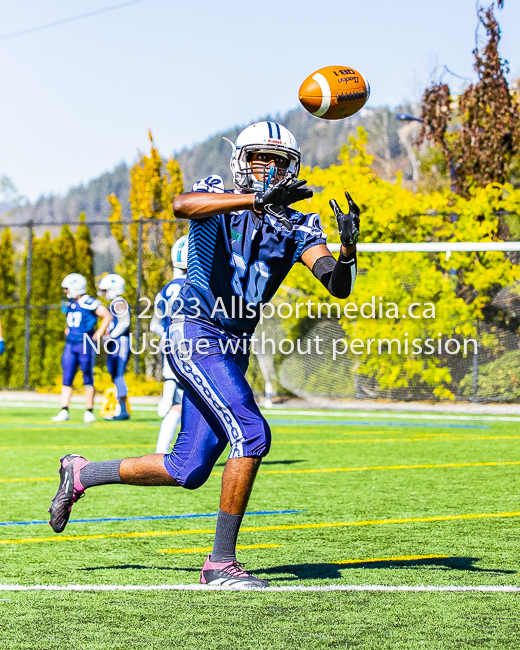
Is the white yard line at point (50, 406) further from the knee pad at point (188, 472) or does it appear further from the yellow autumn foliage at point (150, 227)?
the knee pad at point (188, 472)

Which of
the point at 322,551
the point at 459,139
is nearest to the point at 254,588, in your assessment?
→ the point at 322,551

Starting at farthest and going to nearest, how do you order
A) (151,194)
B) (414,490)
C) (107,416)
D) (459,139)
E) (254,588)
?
(151,194) < (459,139) < (107,416) < (414,490) < (254,588)

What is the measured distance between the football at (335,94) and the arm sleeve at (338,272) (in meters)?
1.34

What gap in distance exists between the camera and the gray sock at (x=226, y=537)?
438 centimetres

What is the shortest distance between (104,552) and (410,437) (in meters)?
7.60

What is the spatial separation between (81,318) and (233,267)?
1028cm

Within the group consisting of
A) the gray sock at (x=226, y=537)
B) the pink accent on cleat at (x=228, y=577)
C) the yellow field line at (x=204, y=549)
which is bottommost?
the yellow field line at (x=204, y=549)

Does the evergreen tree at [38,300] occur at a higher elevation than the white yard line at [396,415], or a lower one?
higher

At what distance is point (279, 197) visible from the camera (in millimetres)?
4086

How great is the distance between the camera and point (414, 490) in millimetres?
7578

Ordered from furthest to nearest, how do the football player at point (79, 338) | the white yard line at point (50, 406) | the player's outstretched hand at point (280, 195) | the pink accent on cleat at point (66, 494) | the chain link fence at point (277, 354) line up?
the white yard line at point (50, 406)
the chain link fence at point (277, 354)
the football player at point (79, 338)
the pink accent on cleat at point (66, 494)
the player's outstretched hand at point (280, 195)

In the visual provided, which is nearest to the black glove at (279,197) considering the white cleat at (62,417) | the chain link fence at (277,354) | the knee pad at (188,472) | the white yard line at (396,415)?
the knee pad at (188,472)

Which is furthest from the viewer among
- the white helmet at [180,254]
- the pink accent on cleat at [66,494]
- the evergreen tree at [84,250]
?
the evergreen tree at [84,250]

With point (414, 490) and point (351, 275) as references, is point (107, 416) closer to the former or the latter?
point (414, 490)
